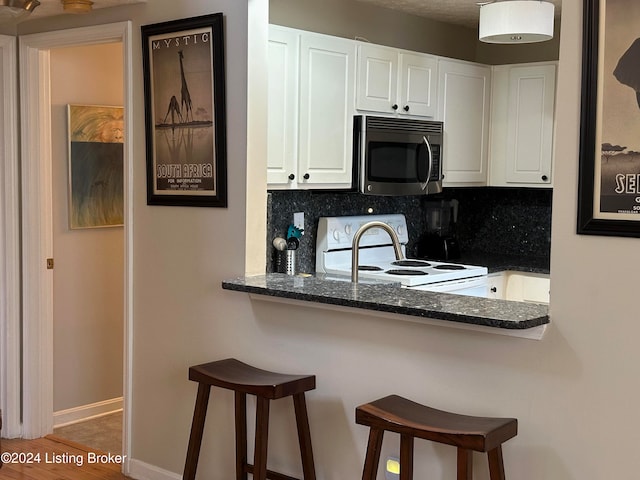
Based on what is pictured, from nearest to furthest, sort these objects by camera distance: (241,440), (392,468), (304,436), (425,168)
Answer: (392,468) < (304,436) < (241,440) < (425,168)

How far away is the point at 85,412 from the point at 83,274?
79cm

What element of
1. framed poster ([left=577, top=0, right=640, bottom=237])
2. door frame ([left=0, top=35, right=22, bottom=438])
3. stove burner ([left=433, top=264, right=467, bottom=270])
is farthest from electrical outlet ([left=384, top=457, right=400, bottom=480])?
door frame ([left=0, top=35, right=22, bottom=438])

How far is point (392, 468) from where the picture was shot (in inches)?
113

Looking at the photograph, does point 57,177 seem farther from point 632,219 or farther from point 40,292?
point 632,219

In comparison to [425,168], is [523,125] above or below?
above

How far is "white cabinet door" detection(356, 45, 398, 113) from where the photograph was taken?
4211 millimetres

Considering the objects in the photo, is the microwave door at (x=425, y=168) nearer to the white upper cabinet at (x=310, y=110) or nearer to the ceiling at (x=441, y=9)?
the white upper cabinet at (x=310, y=110)

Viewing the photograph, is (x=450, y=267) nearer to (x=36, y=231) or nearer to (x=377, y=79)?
(x=377, y=79)

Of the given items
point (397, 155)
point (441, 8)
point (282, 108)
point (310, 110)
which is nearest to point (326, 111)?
point (310, 110)

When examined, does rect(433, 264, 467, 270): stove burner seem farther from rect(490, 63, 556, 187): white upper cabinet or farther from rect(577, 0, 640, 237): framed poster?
rect(577, 0, 640, 237): framed poster

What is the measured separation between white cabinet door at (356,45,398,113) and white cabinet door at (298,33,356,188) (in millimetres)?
63

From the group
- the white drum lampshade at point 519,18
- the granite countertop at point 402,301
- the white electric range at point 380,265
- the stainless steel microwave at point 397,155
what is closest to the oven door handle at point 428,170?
the stainless steel microwave at point 397,155

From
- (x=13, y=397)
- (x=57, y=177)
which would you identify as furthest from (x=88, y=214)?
(x=13, y=397)

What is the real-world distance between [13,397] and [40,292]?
0.57 metres
